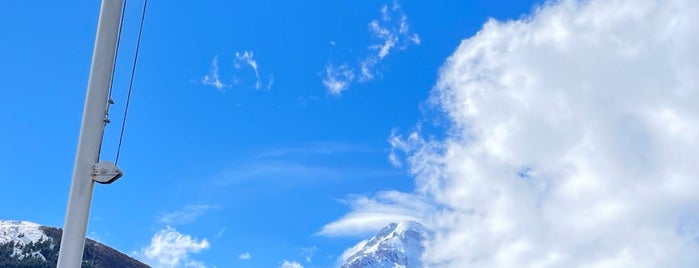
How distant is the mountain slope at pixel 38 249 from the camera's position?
435ft

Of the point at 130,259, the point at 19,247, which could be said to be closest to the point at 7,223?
the point at 130,259

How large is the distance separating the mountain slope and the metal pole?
129275 millimetres

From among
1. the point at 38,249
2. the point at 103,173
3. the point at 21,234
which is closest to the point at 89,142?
the point at 103,173

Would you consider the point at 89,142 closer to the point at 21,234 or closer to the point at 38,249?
the point at 38,249

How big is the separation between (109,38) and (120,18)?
0.94ft

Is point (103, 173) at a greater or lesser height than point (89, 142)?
lesser

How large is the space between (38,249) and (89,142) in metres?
147

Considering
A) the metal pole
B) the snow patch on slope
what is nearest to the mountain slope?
the snow patch on slope

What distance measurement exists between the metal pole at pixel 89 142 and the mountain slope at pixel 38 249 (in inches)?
5090

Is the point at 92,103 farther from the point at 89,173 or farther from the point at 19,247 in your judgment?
the point at 19,247

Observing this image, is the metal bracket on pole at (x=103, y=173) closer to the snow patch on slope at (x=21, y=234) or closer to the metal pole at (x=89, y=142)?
the metal pole at (x=89, y=142)

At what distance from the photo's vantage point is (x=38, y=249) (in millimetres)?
141625

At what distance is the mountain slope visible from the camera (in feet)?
435

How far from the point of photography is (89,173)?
7855mm
